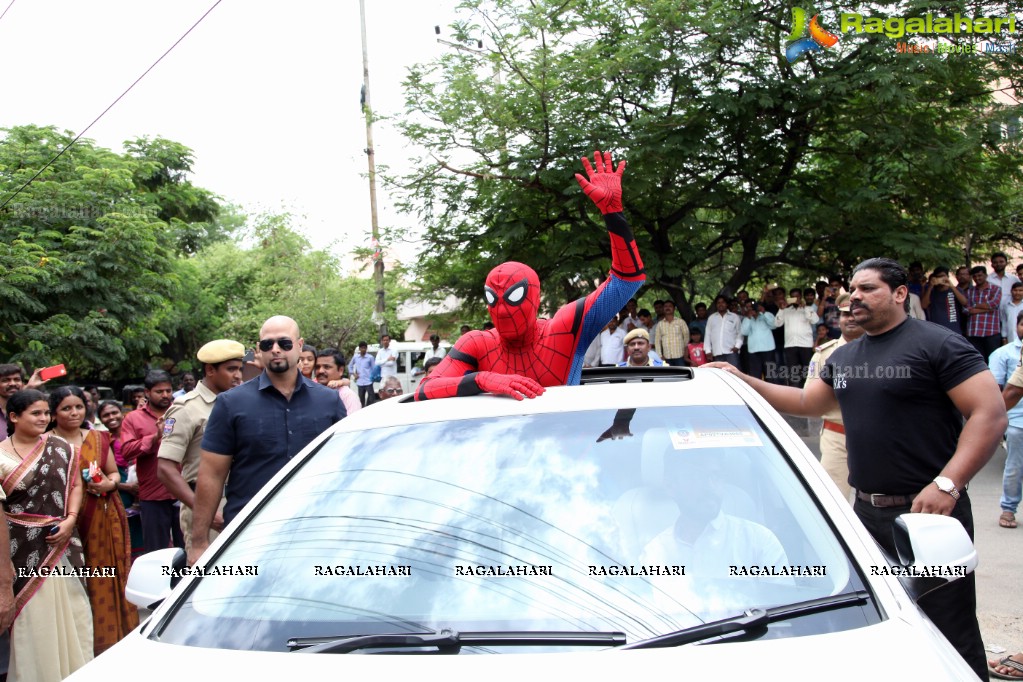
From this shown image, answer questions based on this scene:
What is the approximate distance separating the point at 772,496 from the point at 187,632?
1565mm

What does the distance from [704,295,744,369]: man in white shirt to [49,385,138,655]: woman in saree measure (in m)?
9.51

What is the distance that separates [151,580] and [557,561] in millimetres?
1170

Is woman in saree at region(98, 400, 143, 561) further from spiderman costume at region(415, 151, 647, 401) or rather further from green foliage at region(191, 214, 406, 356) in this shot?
green foliage at region(191, 214, 406, 356)

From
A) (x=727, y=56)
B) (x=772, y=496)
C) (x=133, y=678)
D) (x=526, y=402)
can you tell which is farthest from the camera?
(x=727, y=56)

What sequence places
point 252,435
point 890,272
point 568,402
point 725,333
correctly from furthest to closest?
point 725,333 < point 252,435 < point 890,272 < point 568,402

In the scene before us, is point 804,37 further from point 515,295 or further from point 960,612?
point 960,612

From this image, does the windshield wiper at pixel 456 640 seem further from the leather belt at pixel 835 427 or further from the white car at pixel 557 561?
the leather belt at pixel 835 427

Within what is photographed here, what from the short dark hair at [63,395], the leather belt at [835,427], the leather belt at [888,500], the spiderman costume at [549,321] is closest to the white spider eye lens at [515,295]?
the spiderman costume at [549,321]

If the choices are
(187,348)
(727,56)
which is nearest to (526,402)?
(727,56)

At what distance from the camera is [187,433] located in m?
5.20

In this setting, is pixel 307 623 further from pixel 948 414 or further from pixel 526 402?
pixel 948 414

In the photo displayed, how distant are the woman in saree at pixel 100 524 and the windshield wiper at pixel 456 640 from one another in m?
3.91

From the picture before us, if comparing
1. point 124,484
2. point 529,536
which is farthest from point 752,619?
point 124,484

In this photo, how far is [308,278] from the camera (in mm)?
33375
